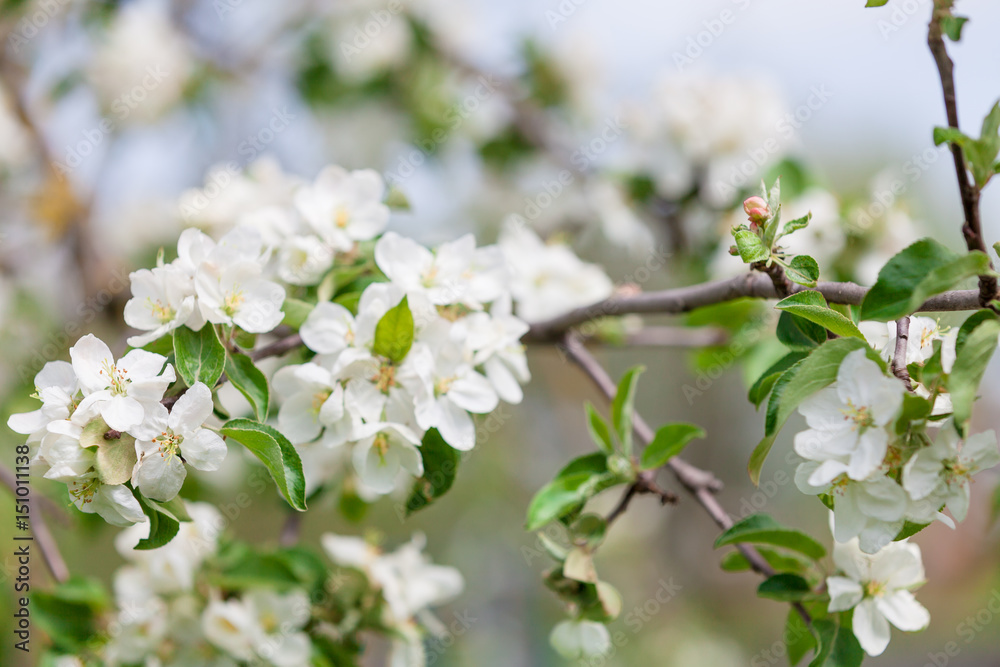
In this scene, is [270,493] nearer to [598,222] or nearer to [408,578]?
[408,578]

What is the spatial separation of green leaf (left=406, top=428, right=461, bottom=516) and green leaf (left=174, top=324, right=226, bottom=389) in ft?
0.84

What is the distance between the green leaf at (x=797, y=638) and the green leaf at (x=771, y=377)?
0.34 meters

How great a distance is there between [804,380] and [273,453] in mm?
522

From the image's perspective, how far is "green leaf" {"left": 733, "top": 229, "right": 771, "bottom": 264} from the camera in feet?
2.34

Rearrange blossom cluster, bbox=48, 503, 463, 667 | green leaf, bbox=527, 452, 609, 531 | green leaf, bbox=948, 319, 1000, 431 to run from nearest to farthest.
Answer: green leaf, bbox=948, 319, 1000, 431 < green leaf, bbox=527, 452, 609, 531 < blossom cluster, bbox=48, 503, 463, 667

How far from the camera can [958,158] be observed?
2.17 feet

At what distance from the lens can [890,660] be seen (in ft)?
17.0

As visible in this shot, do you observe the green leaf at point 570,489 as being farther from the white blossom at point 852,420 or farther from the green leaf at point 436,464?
the white blossom at point 852,420

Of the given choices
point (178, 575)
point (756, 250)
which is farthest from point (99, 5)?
point (756, 250)

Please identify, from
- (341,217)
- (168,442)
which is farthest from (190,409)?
(341,217)

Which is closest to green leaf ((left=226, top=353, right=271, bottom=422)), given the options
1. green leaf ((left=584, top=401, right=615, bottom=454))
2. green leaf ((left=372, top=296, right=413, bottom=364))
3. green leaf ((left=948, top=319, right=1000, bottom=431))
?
green leaf ((left=372, top=296, right=413, bottom=364))

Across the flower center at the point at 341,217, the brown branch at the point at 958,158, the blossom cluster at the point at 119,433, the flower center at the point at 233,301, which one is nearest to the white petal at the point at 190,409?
the blossom cluster at the point at 119,433

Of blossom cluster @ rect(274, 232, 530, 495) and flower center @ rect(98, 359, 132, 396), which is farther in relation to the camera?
blossom cluster @ rect(274, 232, 530, 495)

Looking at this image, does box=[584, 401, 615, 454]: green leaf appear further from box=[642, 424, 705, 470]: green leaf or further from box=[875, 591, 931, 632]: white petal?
box=[875, 591, 931, 632]: white petal
